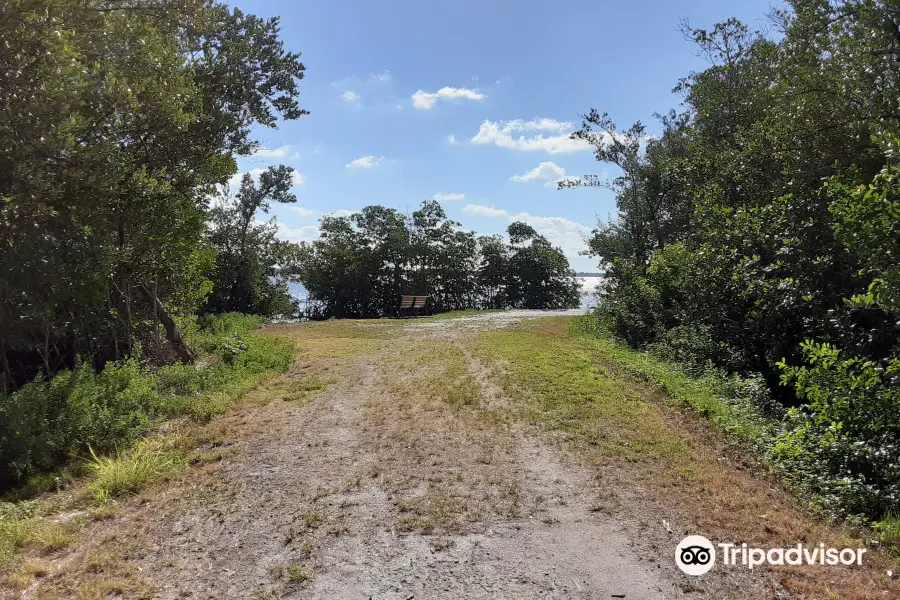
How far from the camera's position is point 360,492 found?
430 cm

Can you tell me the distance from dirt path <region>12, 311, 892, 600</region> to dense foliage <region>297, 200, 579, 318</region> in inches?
1235

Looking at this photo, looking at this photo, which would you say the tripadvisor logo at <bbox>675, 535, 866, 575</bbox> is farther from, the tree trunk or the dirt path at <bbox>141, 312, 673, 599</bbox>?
the tree trunk

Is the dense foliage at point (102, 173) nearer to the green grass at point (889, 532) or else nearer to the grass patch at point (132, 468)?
the grass patch at point (132, 468)

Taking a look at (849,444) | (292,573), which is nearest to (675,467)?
(849,444)

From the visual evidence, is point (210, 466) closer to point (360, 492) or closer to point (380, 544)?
point (360, 492)

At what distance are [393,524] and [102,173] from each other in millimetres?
5530

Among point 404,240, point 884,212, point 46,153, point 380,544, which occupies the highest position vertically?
point 404,240

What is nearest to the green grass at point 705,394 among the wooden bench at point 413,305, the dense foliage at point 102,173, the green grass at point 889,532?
the green grass at point 889,532

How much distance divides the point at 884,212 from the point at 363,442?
5492mm

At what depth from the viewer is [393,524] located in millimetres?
3736

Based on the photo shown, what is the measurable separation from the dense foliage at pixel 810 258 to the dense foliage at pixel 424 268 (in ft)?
82.4

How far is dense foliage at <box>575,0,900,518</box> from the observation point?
4383mm

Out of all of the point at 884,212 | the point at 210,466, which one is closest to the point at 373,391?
the point at 210,466

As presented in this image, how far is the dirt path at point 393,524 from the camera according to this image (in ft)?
9.86
